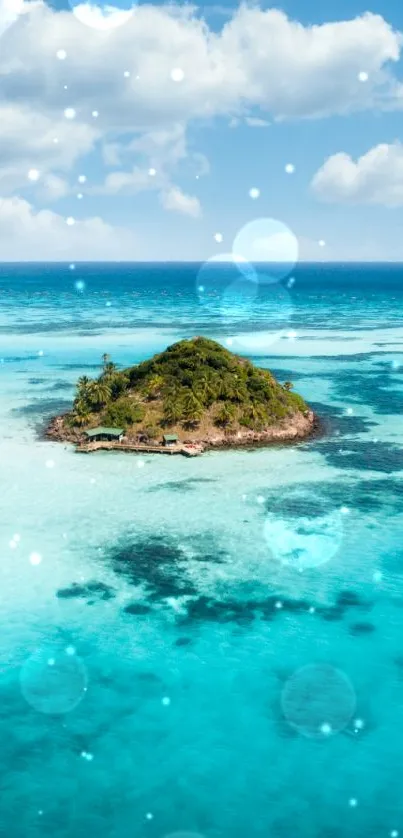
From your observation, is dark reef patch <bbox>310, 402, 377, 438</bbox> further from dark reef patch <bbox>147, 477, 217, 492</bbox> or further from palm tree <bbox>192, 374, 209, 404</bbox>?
dark reef patch <bbox>147, 477, 217, 492</bbox>

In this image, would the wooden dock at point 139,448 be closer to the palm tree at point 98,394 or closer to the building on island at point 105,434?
the building on island at point 105,434

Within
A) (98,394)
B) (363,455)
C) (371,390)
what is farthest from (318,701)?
(371,390)

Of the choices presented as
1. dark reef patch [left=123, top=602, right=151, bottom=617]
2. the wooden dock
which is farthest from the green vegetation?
dark reef patch [left=123, top=602, right=151, bottom=617]

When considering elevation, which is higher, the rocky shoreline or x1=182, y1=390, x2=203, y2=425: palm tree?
x1=182, y1=390, x2=203, y2=425: palm tree

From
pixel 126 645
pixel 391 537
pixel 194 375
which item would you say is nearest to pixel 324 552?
pixel 391 537

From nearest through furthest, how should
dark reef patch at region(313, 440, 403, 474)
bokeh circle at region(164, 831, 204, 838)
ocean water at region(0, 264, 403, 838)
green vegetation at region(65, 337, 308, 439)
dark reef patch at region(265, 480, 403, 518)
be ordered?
1. bokeh circle at region(164, 831, 204, 838)
2. ocean water at region(0, 264, 403, 838)
3. dark reef patch at region(265, 480, 403, 518)
4. dark reef patch at region(313, 440, 403, 474)
5. green vegetation at region(65, 337, 308, 439)

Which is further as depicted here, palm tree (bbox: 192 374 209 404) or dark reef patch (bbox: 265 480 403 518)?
palm tree (bbox: 192 374 209 404)

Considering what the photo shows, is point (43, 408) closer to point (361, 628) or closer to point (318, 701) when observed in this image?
point (361, 628)

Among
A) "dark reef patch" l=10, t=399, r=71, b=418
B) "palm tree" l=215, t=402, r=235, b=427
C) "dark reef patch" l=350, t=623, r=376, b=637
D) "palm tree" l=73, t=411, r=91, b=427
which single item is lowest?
"dark reef patch" l=350, t=623, r=376, b=637
